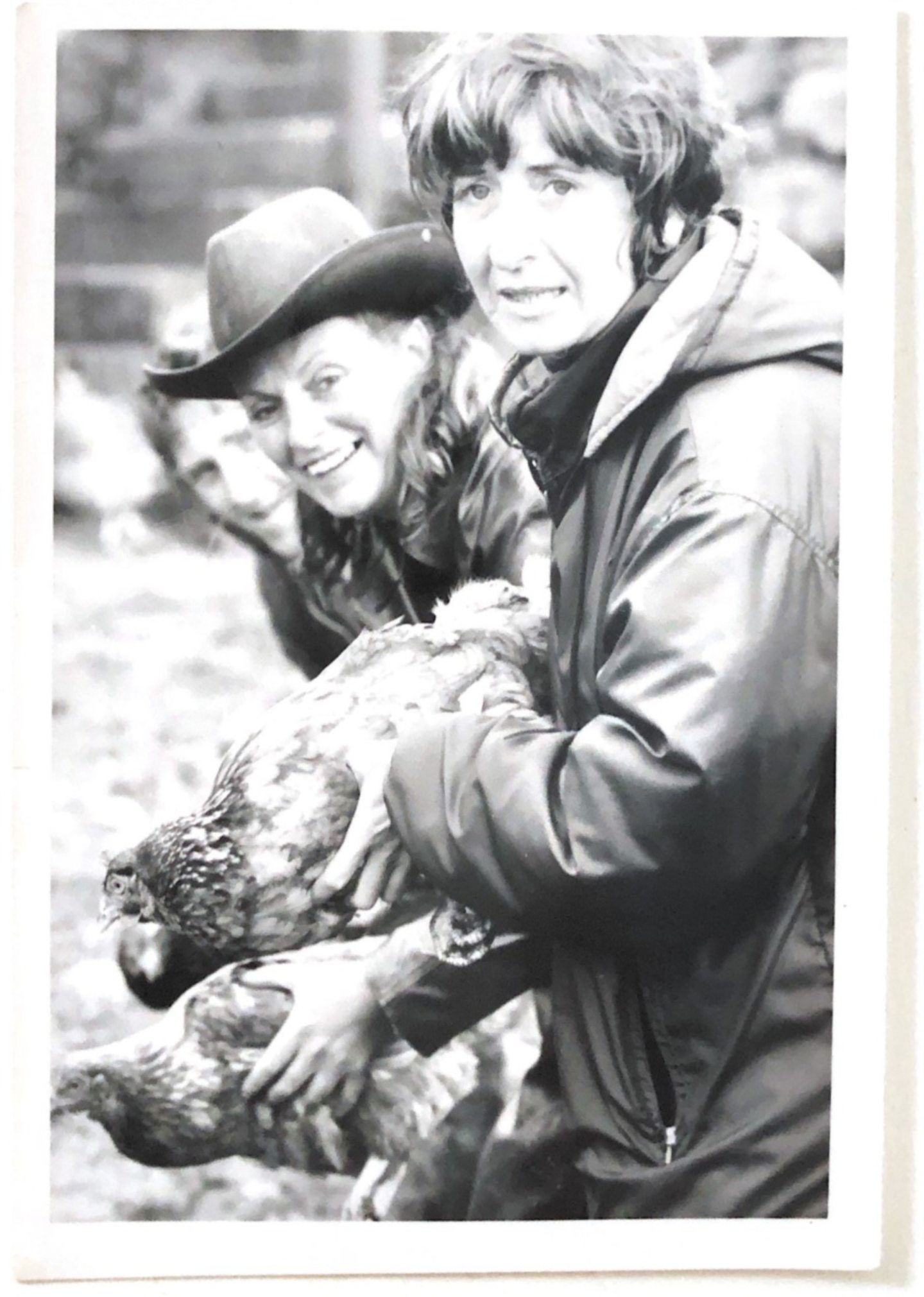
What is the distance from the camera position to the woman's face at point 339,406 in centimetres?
96

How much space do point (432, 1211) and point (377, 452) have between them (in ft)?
1.82

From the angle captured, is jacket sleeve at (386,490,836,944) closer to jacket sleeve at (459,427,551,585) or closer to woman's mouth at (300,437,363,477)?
jacket sleeve at (459,427,551,585)

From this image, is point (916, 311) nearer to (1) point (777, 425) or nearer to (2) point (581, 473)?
(1) point (777, 425)

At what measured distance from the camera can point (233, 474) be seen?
96 centimetres

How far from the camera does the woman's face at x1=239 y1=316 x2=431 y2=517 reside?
960mm

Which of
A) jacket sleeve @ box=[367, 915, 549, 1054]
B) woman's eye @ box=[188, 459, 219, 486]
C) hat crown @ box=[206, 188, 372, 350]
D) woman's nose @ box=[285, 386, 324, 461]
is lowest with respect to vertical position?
jacket sleeve @ box=[367, 915, 549, 1054]

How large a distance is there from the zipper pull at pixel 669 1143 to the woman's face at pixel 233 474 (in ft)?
1.63

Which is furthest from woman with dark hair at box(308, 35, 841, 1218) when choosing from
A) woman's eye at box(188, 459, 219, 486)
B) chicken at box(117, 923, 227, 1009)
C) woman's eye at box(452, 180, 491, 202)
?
woman's eye at box(188, 459, 219, 486)

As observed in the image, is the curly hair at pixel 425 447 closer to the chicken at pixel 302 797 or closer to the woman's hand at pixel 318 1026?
the chicken at pixel 302 797

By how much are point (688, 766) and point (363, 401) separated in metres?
0.35

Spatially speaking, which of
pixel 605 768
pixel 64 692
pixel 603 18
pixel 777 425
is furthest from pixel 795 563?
pixel 64 692

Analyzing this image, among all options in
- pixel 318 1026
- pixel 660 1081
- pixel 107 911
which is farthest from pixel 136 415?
pixel 660 1081

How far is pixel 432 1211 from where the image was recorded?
3.17 ft

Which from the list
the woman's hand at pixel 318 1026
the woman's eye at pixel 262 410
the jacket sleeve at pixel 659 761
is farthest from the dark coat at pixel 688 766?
the woman's eye at pixel 262 410
